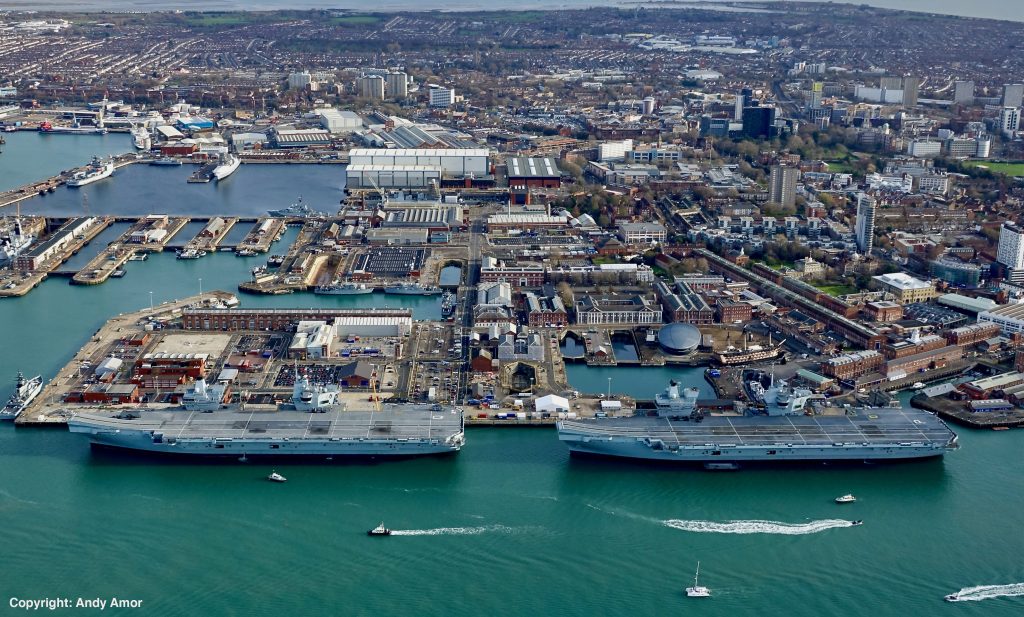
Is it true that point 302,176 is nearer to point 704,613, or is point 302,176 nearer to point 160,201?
point 160,201

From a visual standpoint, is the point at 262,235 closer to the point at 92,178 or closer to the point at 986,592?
the point at 92,178

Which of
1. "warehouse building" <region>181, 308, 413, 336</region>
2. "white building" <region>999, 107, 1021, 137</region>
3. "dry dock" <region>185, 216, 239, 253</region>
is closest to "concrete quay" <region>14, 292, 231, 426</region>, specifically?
"warehouse building" <region>181, 308, 413, 336</region>

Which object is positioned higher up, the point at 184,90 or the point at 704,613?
the point at 184,90

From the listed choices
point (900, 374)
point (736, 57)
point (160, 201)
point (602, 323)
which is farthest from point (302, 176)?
point (736, 57)

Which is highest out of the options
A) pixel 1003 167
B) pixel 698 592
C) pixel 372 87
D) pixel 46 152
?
pixel 372 87

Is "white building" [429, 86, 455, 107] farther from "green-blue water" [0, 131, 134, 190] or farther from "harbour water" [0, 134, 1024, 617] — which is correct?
"harbour water" [0, 134, 1024, 617]

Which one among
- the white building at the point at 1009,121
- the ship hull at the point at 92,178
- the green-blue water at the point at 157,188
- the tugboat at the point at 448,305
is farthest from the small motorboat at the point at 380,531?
the white building at the point at 1009,121

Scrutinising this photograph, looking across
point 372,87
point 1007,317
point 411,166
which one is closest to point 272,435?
point 1007,317

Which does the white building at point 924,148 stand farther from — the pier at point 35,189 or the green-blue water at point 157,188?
the pier at point 35,189
